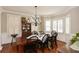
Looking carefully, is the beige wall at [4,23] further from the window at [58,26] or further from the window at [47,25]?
the window at [58,26]

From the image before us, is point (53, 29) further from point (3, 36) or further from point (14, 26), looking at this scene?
point (3, 36)

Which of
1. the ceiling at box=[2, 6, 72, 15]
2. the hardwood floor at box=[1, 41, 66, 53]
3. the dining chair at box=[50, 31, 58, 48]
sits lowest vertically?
the hardwood floor at box=[1, 41, 66, 53]

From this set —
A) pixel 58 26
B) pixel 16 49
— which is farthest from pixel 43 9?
pixel 16 49

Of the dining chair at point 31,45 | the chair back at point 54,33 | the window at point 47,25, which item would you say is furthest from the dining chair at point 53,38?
the dining chair at point 31,45

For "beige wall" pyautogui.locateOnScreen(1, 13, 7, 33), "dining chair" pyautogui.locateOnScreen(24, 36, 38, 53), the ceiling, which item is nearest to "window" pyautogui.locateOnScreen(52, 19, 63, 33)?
the ceiling

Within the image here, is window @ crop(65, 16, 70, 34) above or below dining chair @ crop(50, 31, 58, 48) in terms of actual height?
above

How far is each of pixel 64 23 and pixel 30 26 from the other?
0.61m

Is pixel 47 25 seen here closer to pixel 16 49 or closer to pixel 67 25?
pixel 67 25

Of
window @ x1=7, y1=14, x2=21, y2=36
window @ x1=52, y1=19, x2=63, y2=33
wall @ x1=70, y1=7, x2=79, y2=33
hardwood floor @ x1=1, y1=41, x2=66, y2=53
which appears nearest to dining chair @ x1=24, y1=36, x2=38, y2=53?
hardwood floor @ x1=1, y1=41, x2=66, y2=53

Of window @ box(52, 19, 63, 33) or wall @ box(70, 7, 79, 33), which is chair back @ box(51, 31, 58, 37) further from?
wall @ box(70, 7, 79, 33)

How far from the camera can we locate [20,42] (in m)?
1.82
